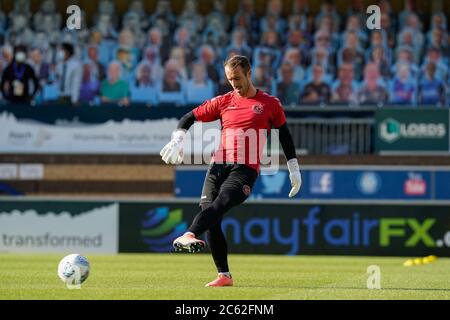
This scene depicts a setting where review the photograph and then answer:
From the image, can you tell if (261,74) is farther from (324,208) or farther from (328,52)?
(324,208)

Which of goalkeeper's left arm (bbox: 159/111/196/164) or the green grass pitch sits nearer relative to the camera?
the green grass pitch

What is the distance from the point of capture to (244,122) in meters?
12.0

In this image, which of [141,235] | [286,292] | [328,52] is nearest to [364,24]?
[328,52]

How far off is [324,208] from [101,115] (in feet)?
21.1

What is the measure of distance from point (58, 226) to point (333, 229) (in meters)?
5.39

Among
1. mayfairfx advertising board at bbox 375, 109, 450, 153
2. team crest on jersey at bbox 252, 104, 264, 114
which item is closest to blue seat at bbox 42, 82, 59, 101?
mayfairfx advertising board at bbox 375, 109, 450, 153

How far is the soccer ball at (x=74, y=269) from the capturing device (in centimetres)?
1188

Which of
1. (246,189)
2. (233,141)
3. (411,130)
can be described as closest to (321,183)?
(411,130)

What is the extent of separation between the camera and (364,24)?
27.8 meters

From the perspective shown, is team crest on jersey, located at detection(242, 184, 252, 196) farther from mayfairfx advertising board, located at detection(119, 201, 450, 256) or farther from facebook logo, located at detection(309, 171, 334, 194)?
facebook logo, located at detection(309, 171, 334, 194)

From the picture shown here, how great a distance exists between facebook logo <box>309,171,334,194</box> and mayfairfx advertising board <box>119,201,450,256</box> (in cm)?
365

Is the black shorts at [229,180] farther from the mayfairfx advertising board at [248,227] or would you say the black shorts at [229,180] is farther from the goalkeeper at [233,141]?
the mayfairfx advertising board at [248,227]

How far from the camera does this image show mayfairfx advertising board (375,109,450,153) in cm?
2566
